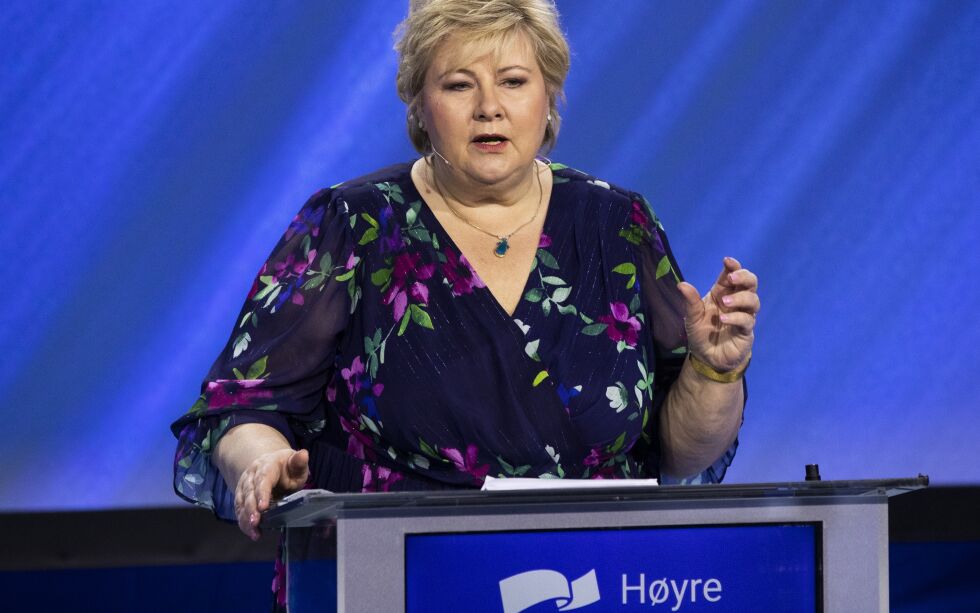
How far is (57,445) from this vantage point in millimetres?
2801

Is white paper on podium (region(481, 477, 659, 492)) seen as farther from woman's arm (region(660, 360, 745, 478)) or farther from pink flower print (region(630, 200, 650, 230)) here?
pink flower print (region(630, 200, 650, 230))

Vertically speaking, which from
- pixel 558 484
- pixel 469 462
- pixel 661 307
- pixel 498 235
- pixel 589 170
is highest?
pixel 589 170

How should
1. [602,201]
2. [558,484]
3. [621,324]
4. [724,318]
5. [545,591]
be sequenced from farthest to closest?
[602,201], [621,324], [724,318], [558,484], [545,591]

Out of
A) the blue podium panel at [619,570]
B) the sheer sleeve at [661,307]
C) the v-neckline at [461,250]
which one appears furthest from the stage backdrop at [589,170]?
the blue podium panel at [619,570]

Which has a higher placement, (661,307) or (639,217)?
(639,217)

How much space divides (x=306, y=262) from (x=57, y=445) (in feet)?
4.24

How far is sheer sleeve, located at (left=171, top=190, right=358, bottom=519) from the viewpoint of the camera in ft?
5.45

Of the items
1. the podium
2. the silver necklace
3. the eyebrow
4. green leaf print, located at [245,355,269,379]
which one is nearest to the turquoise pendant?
the silver necklace

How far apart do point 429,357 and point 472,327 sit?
74 millimetres

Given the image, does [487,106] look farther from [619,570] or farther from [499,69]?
[619,570]

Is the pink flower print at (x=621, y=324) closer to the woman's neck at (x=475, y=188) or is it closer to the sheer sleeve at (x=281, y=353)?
the woman's neck at (x=475, y=188)

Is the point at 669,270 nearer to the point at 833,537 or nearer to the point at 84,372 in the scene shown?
the point at 833,537

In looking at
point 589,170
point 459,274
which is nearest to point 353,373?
point 459,274

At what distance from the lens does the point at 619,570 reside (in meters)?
1.14
